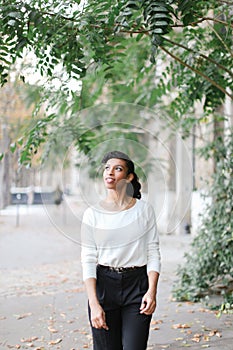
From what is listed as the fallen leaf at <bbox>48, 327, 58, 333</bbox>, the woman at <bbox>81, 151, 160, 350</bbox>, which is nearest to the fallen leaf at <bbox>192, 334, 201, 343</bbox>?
the fallen leaf at <bbox>48, 327, 58, 333</bbox>

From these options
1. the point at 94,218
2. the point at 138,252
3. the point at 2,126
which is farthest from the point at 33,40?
the point at 2,126

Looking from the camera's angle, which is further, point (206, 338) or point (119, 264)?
point (206, 338)

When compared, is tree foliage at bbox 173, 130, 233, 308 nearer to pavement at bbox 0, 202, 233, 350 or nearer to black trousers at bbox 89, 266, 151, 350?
pavement at bbox 0, 202, 233, 350

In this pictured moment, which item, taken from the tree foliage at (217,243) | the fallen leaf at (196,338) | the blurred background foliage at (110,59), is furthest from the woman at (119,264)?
the tree foliage at (217,243)

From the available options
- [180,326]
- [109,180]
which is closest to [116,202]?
[109,180]

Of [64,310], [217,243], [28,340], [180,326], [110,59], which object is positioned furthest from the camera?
[64,310]

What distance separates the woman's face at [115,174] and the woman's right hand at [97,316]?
1.89ft

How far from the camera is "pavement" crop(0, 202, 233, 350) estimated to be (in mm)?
4086

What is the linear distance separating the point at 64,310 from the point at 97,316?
A: 299 centimetres

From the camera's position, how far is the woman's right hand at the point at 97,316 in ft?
8.27

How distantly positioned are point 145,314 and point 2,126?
1211 cm

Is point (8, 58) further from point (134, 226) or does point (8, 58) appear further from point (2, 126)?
point (2, 126)

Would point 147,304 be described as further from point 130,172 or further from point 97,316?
point 130,172

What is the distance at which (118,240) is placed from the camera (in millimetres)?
2578
